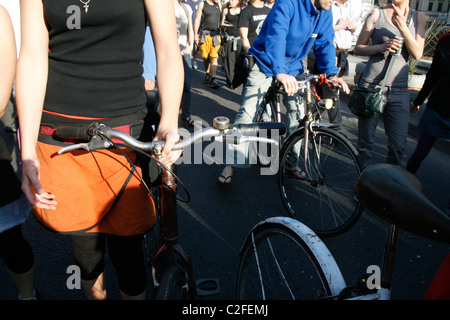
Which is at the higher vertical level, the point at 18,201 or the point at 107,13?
the point at 107,13

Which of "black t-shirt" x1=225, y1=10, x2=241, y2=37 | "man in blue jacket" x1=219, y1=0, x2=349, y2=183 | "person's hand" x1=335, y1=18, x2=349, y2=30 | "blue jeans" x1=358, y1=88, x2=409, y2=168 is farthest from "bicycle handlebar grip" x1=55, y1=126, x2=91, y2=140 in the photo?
"black t-shirt" x1=225, y1=10, x2=241, y2=37

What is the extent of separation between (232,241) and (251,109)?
4.66ft

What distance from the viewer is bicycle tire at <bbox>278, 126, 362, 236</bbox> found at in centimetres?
292

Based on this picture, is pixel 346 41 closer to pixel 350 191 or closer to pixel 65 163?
pixel 350 191

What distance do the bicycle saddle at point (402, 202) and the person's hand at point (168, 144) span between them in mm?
693

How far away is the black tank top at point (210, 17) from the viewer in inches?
308

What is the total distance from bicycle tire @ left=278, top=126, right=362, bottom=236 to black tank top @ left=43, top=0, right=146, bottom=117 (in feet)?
6.16

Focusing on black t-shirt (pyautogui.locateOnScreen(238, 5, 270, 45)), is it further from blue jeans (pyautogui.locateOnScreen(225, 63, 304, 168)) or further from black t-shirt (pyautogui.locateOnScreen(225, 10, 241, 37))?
blue jeans (pyautogui.locateOnScreen(225, 63, 304, 168))

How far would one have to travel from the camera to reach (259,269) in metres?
1.96

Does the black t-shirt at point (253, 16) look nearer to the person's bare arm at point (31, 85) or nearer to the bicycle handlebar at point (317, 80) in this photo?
the bicycle handlebar at point (317, 80)

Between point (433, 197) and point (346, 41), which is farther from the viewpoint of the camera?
point (346, 41)

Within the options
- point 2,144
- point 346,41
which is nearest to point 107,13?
point 2,144

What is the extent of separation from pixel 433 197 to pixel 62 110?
369 centimetres
